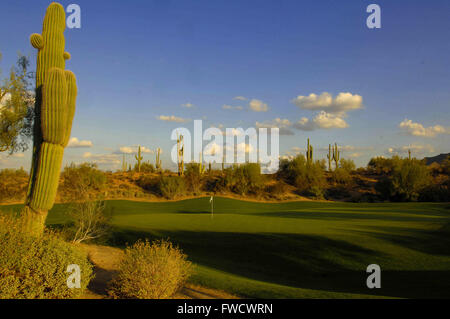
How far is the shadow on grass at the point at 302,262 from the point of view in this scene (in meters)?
9.76

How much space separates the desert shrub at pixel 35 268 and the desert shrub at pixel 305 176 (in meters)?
40.1

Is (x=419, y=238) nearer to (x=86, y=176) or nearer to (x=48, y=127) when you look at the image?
(x=48, y=127)

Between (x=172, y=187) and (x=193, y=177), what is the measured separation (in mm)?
7146

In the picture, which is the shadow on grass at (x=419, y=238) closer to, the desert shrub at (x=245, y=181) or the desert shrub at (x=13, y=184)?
the desert shrub at (x=245, y=181)

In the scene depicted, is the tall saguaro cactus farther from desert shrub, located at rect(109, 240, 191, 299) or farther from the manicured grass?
the manicured grass

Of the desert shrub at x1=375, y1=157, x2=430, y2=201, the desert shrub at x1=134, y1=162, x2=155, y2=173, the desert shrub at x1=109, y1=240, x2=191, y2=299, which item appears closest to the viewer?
the desert shrub at x1=109, y1=240, x2=191, y2=299

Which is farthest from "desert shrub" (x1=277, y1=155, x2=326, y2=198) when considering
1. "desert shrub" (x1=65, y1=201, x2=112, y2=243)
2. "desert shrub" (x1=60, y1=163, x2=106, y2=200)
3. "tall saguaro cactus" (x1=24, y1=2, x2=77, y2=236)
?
"tall saguaro cactus" (x1=24, y1=2, x2=77, y2=236)

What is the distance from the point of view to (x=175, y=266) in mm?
7602

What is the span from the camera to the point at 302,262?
40.5 ft

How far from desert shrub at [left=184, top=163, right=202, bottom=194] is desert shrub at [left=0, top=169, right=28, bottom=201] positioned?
21.5m

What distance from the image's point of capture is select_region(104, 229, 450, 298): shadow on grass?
9758 millimetres

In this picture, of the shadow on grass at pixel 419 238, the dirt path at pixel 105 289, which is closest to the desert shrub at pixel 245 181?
the shadow on grass at pixel 419 238

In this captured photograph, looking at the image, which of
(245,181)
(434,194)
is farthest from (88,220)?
(434,194)

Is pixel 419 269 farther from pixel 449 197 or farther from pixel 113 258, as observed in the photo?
pixel 449 197
